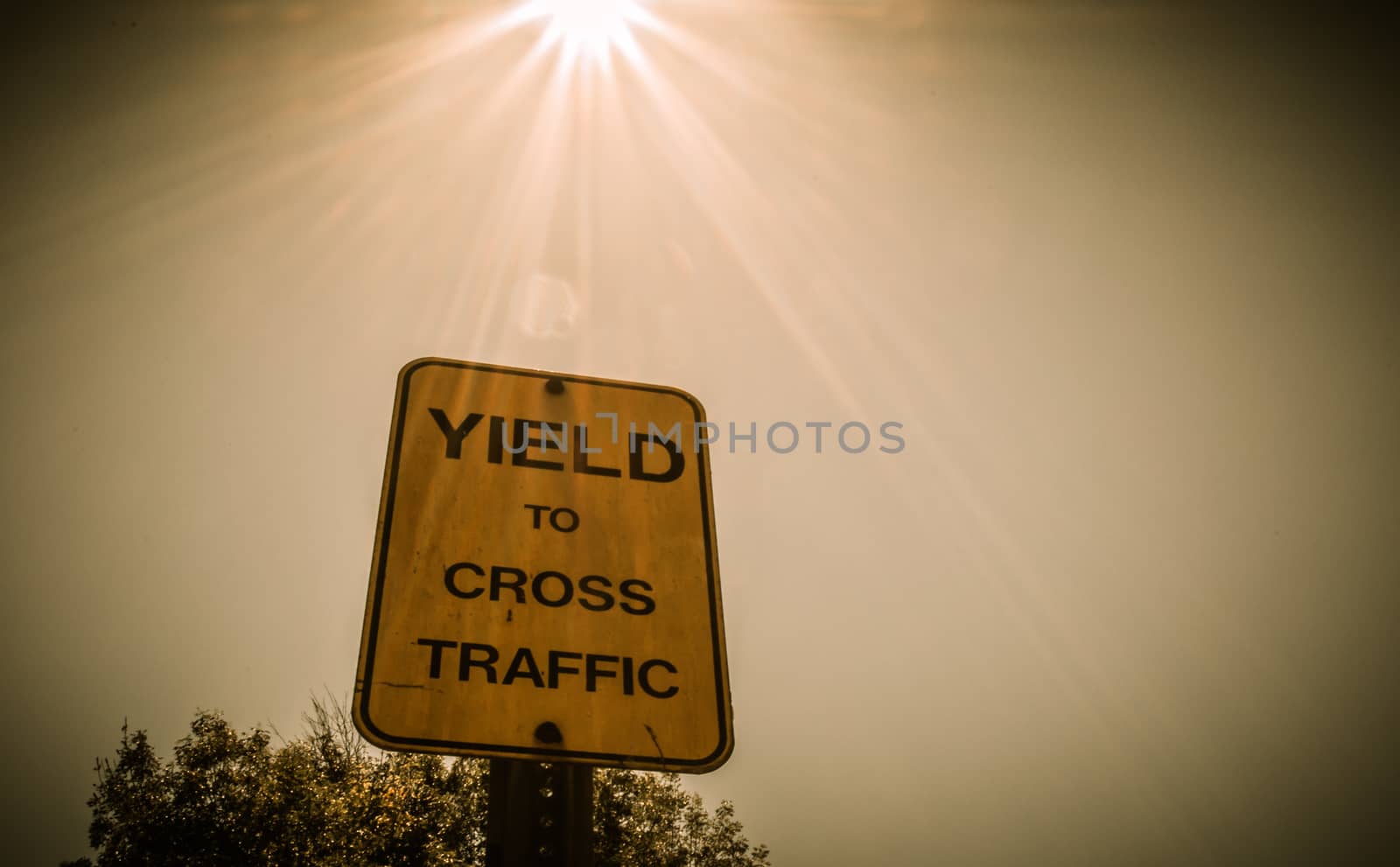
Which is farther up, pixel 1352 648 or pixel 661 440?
pixel 1352 648

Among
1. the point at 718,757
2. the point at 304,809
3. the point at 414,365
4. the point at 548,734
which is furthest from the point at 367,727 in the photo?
the point at 304,809

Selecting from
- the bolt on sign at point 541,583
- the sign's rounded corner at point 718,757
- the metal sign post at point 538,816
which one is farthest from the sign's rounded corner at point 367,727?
the sign's rounded corner at point 718,757

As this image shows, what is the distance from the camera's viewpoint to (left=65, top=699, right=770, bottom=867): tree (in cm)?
1370

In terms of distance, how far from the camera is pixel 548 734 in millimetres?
1162

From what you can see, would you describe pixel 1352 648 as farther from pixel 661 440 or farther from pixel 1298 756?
pixel 661 440

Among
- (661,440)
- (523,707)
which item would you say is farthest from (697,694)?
(661,440)

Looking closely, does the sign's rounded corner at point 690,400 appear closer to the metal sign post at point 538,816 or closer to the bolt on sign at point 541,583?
the bolt on sign at point 541,583

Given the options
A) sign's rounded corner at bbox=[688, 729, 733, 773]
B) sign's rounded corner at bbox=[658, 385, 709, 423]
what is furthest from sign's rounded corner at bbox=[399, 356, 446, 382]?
sign's rounded corner at bbox=[688, 729, 733, 773]

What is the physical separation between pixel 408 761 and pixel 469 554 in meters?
17.8

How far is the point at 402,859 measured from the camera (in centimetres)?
1410

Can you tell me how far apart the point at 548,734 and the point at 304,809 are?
16.6m

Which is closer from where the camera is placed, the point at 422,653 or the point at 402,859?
the point at 422,653

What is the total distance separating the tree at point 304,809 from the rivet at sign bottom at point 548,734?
15.2m

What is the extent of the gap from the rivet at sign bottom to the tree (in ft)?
50.0
